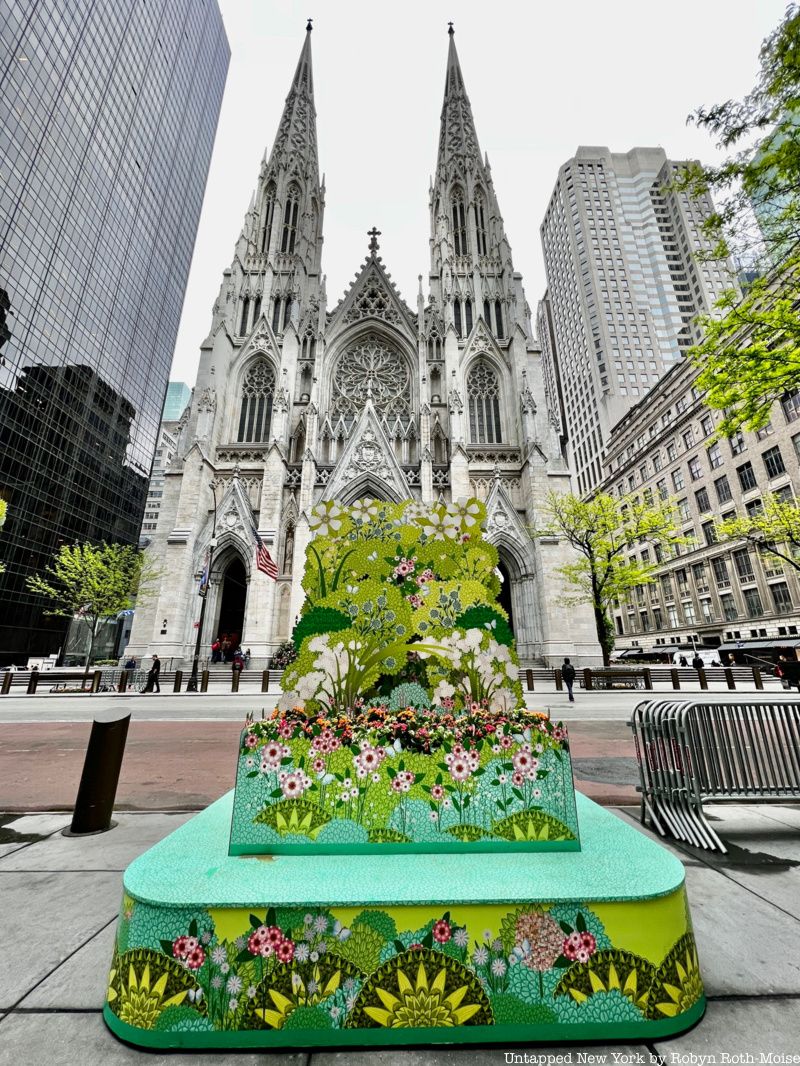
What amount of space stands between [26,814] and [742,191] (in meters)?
12.9

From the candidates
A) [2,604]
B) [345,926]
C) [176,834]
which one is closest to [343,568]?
[176,834]

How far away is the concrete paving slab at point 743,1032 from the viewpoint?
5.23ft

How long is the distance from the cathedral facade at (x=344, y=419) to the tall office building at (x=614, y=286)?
136 ft

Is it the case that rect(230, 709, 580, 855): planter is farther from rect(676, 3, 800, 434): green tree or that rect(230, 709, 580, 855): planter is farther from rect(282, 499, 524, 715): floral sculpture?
rect(676, 3, 800, 434): green tree

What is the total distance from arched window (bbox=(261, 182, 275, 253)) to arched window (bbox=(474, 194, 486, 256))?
15736 millimetres

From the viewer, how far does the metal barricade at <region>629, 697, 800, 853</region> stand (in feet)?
13.1

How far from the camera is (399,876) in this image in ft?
6.22

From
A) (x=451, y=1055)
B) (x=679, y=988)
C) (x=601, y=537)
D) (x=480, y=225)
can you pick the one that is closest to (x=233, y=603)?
(x=601, y=537)

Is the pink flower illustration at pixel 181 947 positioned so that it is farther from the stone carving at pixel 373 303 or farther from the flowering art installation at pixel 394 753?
the stone carving at pixel 373 303

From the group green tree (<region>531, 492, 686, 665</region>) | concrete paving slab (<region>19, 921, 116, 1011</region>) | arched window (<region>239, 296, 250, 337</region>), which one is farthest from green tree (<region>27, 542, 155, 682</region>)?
concrete paving slab (<region>19, 921, 116, 1011</region>)

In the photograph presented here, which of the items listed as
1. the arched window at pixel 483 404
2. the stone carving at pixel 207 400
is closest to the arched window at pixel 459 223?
the arched window at pixel 483 404

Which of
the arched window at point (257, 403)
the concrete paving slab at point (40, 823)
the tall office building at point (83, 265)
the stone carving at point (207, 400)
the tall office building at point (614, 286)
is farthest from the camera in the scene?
the tall office building at point (614, 286)

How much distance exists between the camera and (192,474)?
24.8 meters

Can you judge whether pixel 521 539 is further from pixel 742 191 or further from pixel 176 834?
pixel 176 834
